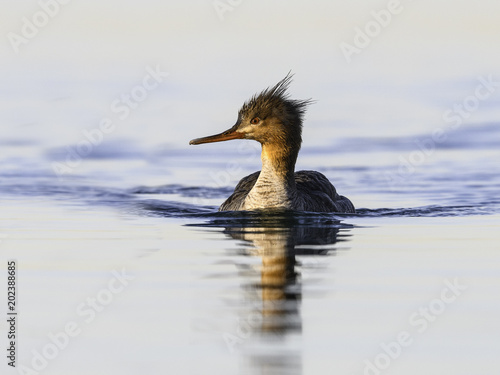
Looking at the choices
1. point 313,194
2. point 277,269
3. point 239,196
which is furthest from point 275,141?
point 277,269

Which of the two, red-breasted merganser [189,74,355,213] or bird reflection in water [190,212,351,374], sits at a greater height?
red-breasted merganser [189,74,355,213]

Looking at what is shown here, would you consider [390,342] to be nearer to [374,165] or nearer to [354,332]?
[354,332]

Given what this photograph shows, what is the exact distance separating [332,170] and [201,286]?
10.1m

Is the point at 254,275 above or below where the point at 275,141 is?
below

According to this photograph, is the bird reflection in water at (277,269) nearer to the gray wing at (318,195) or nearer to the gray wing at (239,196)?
the gray wing at (318,195)

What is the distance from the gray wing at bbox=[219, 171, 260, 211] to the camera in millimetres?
14592

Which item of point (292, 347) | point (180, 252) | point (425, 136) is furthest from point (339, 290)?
point (425, 136)

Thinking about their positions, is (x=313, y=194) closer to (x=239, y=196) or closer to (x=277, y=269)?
(x=239, y=196)

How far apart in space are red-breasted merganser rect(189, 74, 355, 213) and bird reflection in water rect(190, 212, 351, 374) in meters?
0.37

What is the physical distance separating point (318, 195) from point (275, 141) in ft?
3.09

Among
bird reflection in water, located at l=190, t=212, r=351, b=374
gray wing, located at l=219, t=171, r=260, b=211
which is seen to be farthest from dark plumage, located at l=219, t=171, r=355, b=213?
bird reflection in water, located at l=190, t=212, r=351, b=374

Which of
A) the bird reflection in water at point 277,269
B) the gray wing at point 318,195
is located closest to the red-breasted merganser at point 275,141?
the gray wing at point 318,195

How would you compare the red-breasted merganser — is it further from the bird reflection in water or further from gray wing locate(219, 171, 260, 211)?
the bird reflection in water

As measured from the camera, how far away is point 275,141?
14.4 metres
